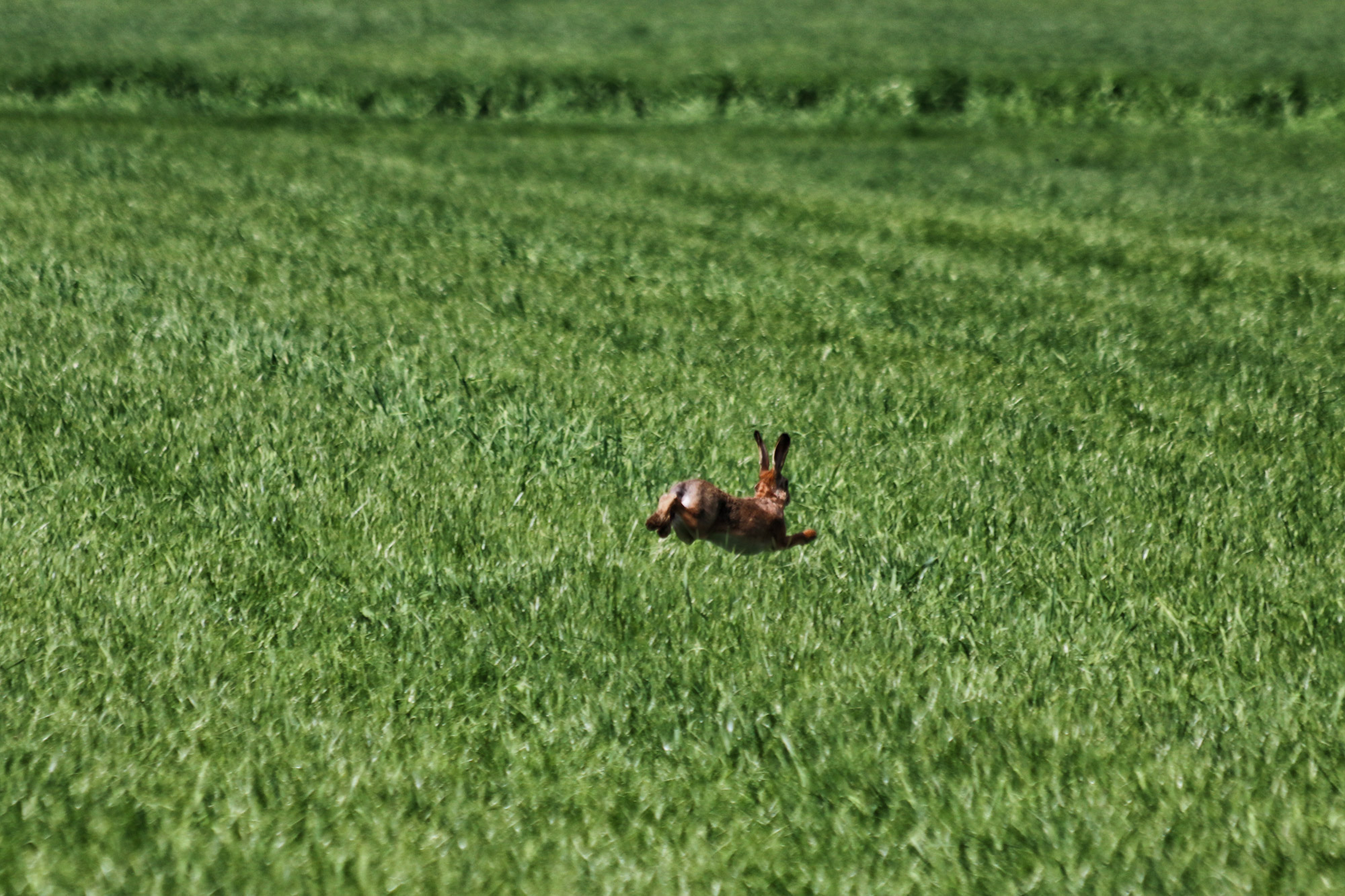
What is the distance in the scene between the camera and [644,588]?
3.75 meters

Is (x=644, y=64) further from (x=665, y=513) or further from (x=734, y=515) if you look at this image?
(x=665, y=513)

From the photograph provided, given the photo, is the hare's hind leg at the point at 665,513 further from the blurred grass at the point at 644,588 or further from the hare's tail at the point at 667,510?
the blurred grass at the point at 644,588

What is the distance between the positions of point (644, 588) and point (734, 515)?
36cm

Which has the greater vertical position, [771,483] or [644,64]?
[771,483]

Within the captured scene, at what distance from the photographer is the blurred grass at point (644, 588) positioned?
2779 millimetres

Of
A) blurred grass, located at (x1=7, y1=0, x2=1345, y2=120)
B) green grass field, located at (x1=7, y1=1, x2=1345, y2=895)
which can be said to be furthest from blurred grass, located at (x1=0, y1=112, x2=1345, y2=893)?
blurred grass, located at (x1=7, y1=0, x2=1345, y2=120)

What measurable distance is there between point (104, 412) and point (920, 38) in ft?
89.1

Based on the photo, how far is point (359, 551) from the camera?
398cm

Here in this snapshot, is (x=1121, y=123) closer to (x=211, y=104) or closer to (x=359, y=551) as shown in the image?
(x=211, y=104)

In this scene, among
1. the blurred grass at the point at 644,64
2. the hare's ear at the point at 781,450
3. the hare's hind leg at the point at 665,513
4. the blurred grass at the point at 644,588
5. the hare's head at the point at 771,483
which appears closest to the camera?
the blurred grass at the point at 644,588

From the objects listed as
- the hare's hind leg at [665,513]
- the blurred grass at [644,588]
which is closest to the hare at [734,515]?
the hare's hind leg at [665,513]

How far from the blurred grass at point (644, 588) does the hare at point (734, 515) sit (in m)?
0.15

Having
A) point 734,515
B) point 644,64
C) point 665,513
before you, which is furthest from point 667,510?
point 644,64

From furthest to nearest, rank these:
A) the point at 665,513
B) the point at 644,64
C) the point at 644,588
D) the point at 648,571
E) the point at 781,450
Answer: the point at 644,64 → the point at 648,571 → the point at 644,588 → the point at 781,450 → the point at 665,513
